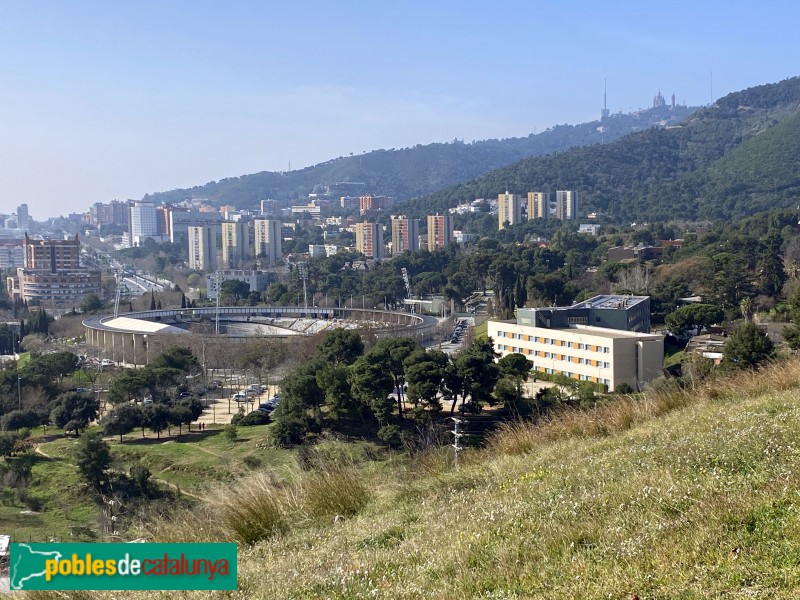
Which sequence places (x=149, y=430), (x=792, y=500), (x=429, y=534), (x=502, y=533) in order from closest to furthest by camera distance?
(x=792, y=500) → (x=502, y=533) → (x=429, y=534) → (x=149, y=430)

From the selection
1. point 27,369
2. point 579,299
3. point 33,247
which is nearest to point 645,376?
point 579,299

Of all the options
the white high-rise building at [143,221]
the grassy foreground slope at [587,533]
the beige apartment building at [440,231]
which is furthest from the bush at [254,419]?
the white high-rise building at [143,221]

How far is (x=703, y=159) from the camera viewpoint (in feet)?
273

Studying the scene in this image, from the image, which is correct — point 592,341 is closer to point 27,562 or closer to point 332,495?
point 332,495

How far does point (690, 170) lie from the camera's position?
82062 mm

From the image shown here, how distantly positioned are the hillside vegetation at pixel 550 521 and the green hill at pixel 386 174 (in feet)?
432

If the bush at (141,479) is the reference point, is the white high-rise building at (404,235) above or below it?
above

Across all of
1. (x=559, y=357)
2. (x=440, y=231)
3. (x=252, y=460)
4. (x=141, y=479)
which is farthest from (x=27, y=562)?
(x=440, y=231)

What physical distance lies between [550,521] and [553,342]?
55.3 ft

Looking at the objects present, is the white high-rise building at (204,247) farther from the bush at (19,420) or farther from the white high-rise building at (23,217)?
the white high-rise building at (23,217)

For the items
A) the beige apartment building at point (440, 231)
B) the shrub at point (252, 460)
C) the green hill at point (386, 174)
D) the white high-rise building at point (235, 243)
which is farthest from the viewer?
the green hill at point (386, 174)

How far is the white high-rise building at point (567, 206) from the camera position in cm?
7031

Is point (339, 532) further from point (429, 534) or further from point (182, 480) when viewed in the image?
point (182, 480)

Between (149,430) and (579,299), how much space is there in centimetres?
1489
